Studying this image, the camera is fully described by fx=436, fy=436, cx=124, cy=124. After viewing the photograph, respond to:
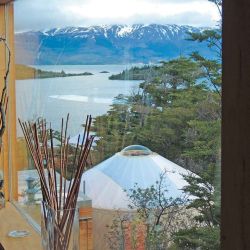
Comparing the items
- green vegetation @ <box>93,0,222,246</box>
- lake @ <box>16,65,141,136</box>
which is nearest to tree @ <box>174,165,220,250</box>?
green vegetation @ <box>93,0,222,246</box>

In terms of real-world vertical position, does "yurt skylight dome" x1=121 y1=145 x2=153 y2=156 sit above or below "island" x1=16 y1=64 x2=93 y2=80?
below

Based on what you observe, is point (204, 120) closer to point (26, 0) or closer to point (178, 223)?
point (178, 223)

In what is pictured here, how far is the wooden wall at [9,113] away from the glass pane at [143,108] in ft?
2.62

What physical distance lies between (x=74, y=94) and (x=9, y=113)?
1.26 meters

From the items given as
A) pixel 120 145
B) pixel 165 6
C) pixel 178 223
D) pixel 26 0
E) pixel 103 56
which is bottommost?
pixel 178 223

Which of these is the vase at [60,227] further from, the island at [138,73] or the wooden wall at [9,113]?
the wooden wall at [9,113]

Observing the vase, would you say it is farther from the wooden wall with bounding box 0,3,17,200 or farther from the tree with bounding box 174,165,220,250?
the wooden wall with bounding box 0,3,17,200

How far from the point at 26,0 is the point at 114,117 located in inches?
59.0

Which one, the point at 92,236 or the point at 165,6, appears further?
the point at 92,236

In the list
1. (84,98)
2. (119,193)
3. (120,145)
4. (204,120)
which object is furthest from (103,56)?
(204,120)

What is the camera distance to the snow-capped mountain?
173 centimetres

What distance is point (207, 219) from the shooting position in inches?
59.1
